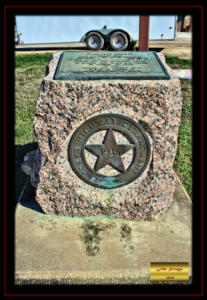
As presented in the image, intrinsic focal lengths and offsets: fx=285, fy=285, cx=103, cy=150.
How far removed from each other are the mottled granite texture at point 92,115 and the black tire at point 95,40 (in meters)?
7.69

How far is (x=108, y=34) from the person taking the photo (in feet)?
32.9

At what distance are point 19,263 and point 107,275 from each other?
77 cm

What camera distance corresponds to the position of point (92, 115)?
2684 mm

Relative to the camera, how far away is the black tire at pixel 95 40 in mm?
10076

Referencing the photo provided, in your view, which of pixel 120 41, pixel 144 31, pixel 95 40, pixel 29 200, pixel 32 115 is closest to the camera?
pixel 29 200

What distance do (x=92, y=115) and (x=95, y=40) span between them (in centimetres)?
848

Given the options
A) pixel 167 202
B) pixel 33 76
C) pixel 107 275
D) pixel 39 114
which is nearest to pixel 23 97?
pixel 33 76

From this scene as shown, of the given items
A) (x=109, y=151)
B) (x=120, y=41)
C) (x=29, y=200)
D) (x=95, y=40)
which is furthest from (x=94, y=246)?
(x=95, y=40)

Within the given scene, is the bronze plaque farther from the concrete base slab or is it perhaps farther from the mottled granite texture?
the concrete base slab

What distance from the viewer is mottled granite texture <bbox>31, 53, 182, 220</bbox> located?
2.61 m

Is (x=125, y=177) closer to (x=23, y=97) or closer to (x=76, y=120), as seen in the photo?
(x=76, y=120)

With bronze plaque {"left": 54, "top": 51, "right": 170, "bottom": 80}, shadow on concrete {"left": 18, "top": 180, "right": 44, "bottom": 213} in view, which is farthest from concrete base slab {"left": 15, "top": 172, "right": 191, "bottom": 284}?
bronze plaque {"left": 54, "top": 51, "right": 170, "bottom": 80}

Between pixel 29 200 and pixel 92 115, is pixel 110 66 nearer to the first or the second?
pixel 92 115

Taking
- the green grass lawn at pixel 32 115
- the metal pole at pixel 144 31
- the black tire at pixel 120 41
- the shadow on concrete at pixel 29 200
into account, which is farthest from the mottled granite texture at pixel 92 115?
the black tire at pixel 120 41
